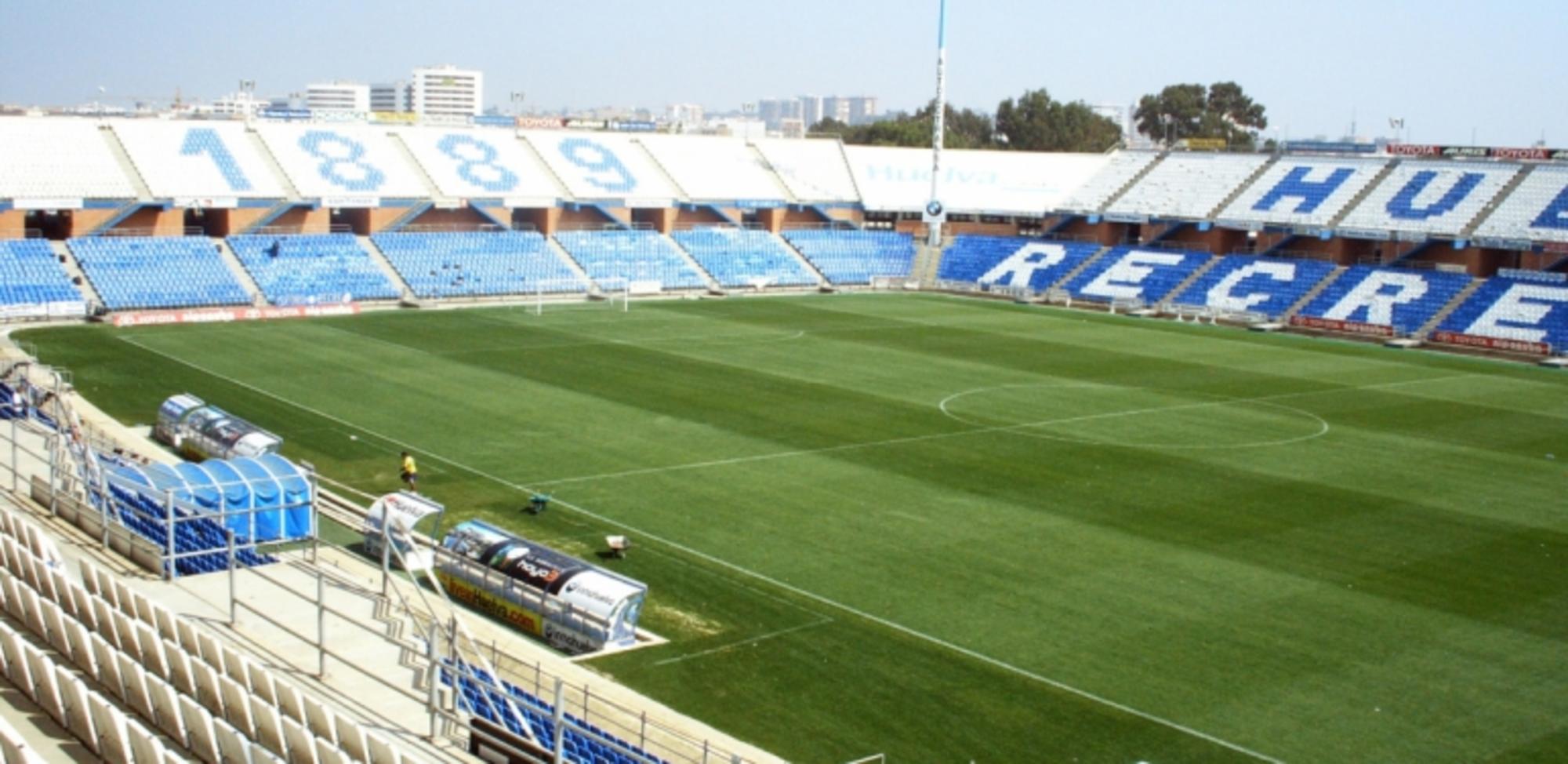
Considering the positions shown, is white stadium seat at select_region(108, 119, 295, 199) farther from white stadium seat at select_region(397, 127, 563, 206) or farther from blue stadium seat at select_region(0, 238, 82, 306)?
white stadium seat at select_region(397, 127, 563, 206)

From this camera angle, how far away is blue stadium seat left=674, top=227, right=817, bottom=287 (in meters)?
73.0

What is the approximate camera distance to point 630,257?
7106cm

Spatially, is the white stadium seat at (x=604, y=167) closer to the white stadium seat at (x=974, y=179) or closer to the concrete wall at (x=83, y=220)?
the white stadium seat at (x=974, y=179)

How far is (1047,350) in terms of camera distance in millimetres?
54469

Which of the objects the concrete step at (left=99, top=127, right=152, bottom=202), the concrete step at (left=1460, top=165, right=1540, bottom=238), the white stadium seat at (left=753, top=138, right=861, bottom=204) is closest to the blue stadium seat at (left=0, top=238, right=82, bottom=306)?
the concrete step at (left=99, top=127, right=152, bottom=202)

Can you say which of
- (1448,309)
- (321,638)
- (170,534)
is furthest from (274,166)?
(321,638)

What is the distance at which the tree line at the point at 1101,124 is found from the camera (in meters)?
132

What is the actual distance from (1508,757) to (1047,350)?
36.2 m

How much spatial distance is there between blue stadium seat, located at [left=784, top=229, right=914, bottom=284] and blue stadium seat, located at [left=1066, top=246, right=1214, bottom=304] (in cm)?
1035

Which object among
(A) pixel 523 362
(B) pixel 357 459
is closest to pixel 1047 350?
(A) pixel 523 362

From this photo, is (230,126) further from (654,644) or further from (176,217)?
(654,644)

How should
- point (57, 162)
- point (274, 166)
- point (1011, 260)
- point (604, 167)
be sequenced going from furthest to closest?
point (1011, 260) < point (604, 167) < point (274, 166) < point (57, 162)

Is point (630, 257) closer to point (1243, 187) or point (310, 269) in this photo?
point (310, 269)

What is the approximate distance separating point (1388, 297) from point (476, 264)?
41.6 metres
